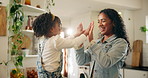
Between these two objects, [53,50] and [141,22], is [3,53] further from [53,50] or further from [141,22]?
[141,22]

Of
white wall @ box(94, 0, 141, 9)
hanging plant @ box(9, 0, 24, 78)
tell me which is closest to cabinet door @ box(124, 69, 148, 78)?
white wall @ box(94, 0, 141, 9)

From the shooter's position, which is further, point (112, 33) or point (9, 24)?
point (9, 24)

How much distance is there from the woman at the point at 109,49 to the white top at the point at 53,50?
130 mm

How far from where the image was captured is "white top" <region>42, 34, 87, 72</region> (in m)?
1.30

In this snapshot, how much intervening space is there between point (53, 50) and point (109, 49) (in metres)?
0.43

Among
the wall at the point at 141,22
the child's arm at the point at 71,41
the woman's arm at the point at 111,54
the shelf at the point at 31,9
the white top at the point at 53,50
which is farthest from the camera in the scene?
the wall at the point at 141,22

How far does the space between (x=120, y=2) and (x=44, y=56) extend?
321cm

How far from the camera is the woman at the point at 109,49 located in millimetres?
1112

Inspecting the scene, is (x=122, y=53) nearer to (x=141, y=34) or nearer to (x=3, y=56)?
(x=3, y=56)

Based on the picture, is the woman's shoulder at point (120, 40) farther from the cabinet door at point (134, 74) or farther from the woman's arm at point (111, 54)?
the cabinet door at point (134, 74)

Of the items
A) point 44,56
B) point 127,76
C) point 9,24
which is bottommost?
point 127,76

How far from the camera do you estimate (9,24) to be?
203 cm

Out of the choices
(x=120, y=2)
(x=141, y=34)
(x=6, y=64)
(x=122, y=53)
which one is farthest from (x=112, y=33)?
(x=141, y=34)

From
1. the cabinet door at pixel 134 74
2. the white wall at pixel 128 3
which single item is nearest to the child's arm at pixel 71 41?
the cabinet door at pixel 134 74
